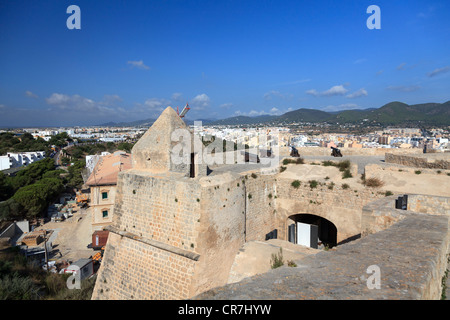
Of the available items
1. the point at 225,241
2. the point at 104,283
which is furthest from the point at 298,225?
the point at 104,283

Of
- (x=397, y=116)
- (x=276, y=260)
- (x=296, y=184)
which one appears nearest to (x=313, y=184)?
(x=296, y=184)

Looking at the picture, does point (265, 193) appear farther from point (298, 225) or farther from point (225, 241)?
point (225, 241)

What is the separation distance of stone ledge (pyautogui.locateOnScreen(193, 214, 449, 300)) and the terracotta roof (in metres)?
21.1

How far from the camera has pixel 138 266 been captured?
714cm

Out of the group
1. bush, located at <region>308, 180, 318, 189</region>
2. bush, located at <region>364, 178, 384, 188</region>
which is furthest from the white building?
bush, located at <region>364, 178, 384, 188</region>

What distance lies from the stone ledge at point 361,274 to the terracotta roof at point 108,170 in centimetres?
2108

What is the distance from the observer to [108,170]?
75.5 feet

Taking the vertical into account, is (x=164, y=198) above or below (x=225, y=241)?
above

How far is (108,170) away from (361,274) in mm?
23253

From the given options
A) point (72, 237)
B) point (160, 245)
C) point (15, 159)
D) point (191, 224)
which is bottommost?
point (72, 237)

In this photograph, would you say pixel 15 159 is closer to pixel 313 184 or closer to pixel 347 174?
pixel 313 184

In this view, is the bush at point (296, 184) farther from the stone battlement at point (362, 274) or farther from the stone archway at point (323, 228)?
the stone battlement at point (362, 274)
